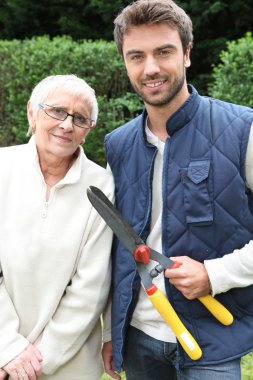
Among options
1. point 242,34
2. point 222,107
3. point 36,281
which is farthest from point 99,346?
point 242,34

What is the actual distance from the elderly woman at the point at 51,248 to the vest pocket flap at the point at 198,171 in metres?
0.40

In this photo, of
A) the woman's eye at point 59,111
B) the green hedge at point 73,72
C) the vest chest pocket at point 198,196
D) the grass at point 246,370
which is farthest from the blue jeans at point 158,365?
the green hedge at point 73,72

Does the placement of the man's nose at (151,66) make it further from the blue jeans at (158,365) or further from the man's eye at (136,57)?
the blue jeans at (158,365)

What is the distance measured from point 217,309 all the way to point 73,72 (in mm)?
5915

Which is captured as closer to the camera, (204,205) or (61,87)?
(204,205)

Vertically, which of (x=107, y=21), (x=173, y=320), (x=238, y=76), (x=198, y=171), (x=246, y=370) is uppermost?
(x=107, y=21)

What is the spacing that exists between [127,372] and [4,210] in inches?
39.0

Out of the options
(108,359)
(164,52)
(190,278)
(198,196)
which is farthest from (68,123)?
(108,359)

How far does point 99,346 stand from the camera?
2.56 meters

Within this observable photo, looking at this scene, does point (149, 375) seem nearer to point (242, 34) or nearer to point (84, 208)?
point (84, 208)

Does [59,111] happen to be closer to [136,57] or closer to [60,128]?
[60,128]

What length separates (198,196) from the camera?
2217 millimetres

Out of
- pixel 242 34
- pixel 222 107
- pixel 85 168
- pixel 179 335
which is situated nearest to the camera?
pixel 179 335

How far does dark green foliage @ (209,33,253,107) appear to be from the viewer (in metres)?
6.04
